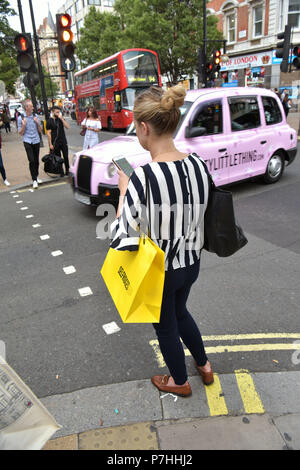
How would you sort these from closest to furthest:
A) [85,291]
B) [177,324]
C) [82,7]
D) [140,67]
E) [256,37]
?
1. [177,324]
2. [85,291]
3. [140,67]
4. [256,37]
5. [82,7]

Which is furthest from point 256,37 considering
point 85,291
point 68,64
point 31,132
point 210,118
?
point 85,291

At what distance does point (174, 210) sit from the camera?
1672 mm

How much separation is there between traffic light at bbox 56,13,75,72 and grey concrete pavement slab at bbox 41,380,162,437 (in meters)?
7.83

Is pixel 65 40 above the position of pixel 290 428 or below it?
above

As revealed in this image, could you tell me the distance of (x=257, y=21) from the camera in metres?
30.8

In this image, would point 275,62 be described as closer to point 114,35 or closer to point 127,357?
point 114,35

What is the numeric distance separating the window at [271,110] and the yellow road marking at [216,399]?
5.92 metres

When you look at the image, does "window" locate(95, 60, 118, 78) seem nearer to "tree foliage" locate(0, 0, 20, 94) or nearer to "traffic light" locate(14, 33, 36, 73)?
"tree foliage" locate(0, 0, 20, 94)

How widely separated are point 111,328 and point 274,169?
5657 mm

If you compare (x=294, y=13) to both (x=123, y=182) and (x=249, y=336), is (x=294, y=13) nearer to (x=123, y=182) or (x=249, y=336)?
(x=249, y=336)

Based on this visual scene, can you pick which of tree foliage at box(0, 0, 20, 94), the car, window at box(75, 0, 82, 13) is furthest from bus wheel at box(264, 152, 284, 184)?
window at box(75, 0, 82, 13)

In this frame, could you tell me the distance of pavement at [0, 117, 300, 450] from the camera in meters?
1.91
